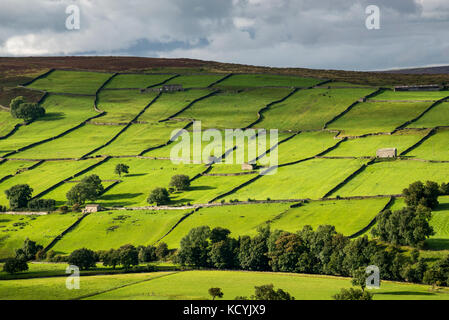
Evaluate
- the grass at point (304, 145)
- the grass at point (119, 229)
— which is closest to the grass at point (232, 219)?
the grass at point (119, 229)

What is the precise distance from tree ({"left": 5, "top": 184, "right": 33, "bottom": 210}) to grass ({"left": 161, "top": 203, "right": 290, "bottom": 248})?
44.8 m

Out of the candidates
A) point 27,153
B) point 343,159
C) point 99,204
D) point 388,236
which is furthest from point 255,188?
point 27,153

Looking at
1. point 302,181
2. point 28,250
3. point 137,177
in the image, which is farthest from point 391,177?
point 28,250

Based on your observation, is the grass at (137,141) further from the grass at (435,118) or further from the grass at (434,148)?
the grass at (434,148)

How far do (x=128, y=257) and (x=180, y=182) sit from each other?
47.0 meters

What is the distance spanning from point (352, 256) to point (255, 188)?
5296 cm

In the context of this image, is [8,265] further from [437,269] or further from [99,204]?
[437,269]

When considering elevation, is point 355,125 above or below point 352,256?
above

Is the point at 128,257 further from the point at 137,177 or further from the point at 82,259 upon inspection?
the point at 137,177

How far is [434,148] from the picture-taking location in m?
154

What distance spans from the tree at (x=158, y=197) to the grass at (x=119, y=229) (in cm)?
399

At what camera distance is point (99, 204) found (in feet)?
471

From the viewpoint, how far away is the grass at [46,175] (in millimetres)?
159250
